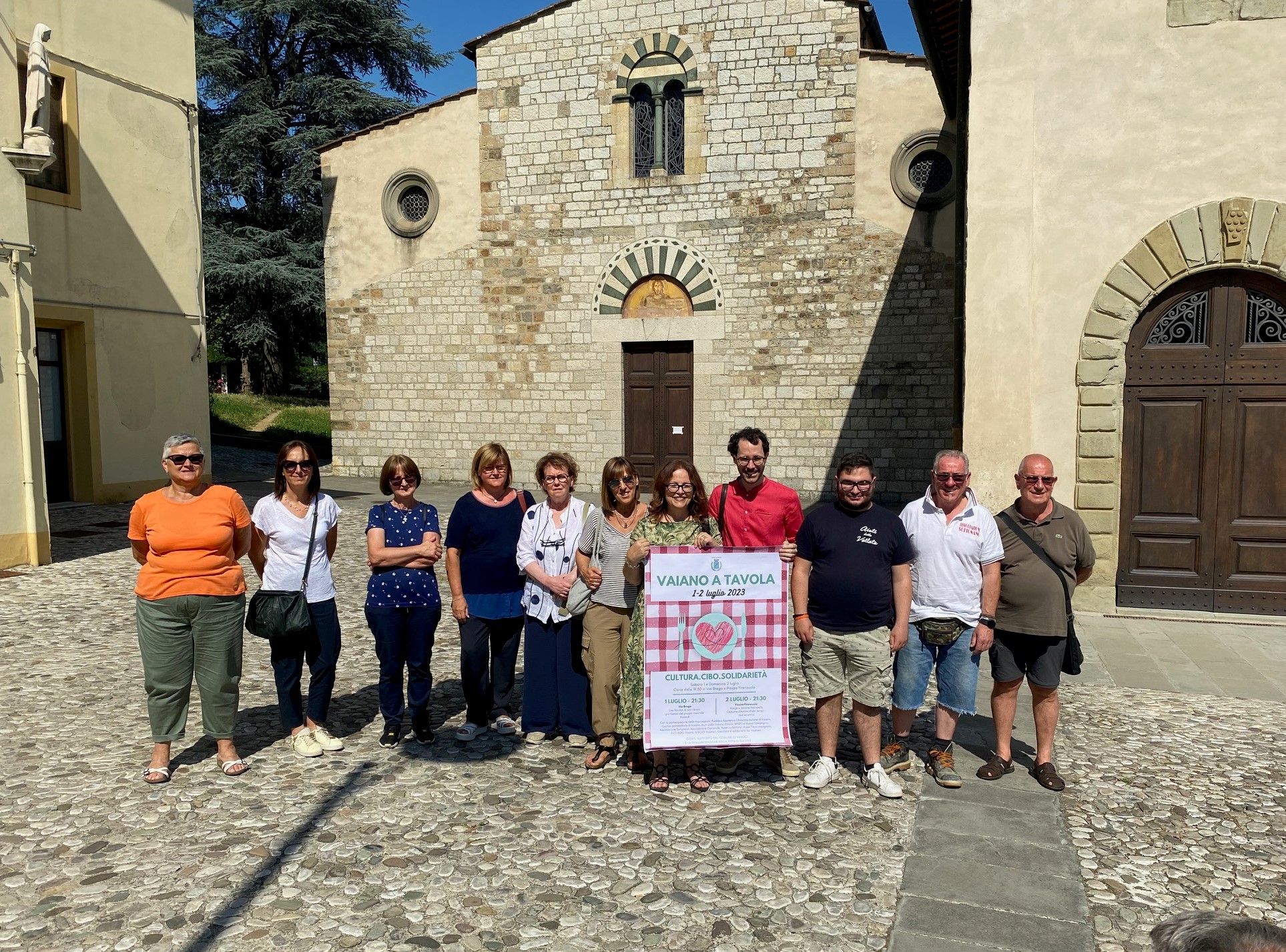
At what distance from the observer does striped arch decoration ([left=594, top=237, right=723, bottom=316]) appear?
1652 centimetres

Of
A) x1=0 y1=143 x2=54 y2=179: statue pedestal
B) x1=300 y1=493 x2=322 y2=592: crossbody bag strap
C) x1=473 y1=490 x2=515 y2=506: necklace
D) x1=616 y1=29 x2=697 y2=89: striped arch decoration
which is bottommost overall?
x1=300 y1=493 x2=322 y2=592: crossbody bag strap

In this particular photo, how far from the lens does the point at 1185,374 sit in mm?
8062

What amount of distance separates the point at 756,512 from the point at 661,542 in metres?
0.53

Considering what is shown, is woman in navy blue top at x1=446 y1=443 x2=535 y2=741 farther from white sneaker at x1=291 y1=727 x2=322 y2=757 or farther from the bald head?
the bald head

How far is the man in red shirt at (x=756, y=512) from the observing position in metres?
4.68

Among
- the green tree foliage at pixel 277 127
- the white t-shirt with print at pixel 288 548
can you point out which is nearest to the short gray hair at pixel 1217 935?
the white t-shirt with print at pixel 288 548

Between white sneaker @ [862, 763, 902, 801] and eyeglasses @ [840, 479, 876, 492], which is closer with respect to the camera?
eyeglasses @ [840, 479, 876, 492]

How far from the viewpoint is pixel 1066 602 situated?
4617mm

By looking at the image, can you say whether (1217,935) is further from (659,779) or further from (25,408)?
(25,408)

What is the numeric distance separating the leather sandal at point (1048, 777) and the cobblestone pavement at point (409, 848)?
75 cm

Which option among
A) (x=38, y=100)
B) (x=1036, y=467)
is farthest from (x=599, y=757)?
(x=38, y=100)

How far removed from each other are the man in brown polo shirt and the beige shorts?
0.66 m

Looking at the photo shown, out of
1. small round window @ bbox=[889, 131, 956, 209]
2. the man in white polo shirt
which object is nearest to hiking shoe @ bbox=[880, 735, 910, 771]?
the man in white polo shirt

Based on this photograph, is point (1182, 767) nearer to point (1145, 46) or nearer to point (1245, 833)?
point (1245, 833)
